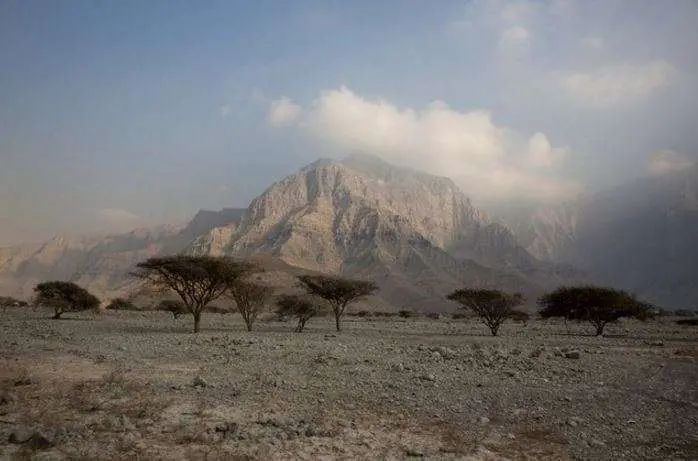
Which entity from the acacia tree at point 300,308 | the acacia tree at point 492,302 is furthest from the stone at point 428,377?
the acacia tree at point 492,302

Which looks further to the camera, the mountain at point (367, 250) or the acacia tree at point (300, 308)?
the mountain at point (367, 250)

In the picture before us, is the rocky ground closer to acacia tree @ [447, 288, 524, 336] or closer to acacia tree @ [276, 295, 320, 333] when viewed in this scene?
acacia tree @ [276, 295, 320, 333]

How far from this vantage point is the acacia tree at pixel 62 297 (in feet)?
135

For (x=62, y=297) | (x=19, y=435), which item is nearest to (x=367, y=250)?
(x=62, y=297)

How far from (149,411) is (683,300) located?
222667 mm

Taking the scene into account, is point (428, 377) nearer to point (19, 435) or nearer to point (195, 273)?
point (19, 435)

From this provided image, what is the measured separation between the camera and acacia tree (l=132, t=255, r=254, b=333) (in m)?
28.1

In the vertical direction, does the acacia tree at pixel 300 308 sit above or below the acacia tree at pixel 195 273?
below

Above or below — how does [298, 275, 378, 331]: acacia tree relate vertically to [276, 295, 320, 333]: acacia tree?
above

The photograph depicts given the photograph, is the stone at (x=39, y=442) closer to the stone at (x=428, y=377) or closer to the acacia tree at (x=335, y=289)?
the stone at (x=428, y=377)

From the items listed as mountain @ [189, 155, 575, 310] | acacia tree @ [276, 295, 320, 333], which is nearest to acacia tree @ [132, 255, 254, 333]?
acacia tree @ [276, 295, 320, 333]

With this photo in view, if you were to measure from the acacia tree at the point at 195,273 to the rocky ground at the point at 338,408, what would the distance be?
484 inches

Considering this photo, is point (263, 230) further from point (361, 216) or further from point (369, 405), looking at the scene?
point (369, 405)

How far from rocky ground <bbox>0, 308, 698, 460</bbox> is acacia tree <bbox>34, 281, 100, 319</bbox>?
29092 millimetres
